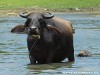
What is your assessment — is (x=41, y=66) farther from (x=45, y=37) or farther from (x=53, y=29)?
(x=53, y=29)

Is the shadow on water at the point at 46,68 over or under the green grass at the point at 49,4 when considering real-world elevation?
over

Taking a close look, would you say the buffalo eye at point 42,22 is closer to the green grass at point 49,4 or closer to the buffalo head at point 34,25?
the buffalo head at point 34,25

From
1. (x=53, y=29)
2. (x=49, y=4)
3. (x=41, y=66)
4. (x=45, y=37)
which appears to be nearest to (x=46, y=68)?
(x=41, y=66)

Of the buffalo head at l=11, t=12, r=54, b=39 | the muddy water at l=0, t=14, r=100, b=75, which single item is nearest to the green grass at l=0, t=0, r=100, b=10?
the muddy water at l=0, t=14, r=100, b=75

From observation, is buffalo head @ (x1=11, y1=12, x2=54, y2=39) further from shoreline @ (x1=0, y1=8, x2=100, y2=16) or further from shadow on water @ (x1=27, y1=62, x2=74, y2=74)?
shoreline @ (x1=0, y1=8, x2=100, y2=16)

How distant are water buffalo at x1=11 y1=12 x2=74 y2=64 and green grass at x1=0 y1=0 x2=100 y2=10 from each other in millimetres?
39998

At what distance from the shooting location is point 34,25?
16.2 meters

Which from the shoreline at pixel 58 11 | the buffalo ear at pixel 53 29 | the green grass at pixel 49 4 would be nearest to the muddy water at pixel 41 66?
the buffalo ear at pixel 53 29

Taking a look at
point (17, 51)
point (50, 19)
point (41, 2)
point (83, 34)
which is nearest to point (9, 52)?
point (17, 51)

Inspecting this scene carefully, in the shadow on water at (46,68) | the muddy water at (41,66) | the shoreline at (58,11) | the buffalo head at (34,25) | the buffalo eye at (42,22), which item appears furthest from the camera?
the shoreline at (58,11)

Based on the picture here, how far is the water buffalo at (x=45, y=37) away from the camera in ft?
53.8

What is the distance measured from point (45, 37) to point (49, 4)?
43.0 meters

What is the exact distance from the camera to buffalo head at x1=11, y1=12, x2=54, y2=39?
16016 mm

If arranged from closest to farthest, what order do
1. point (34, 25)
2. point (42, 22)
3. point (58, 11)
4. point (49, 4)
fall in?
point (34, 25), point (42, 22), point (58, 11), point (49, 4)
